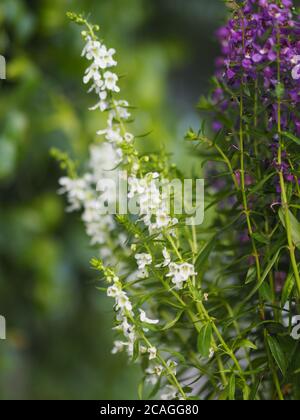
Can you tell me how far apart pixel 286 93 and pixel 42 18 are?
1321mm

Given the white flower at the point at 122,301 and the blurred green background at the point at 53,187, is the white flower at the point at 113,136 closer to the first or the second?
the white flower at the point at 122,301

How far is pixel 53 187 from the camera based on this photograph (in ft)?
6.27

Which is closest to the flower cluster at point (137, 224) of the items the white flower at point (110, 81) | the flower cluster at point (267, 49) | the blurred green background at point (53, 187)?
the white flower at point (110, 81)

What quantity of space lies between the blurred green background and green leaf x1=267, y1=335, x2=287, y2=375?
3.42 feet

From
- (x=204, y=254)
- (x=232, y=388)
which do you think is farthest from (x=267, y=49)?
(x=232, y=388)

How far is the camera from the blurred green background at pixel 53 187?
1756mm

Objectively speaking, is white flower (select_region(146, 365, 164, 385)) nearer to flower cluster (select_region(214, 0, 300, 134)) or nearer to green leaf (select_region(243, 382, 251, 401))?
green leaf (select_region(243, 382, 251, 401))

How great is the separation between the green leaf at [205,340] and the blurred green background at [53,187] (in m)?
1.04

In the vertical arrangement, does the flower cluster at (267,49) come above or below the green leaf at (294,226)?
above

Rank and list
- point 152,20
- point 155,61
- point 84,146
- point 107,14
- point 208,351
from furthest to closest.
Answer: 1. point 152,20
2. point 155,61
3. point 107,14
4. point 84,146
5. point 208,351

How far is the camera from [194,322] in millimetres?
615

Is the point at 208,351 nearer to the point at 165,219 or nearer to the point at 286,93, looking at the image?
the point at 165,219

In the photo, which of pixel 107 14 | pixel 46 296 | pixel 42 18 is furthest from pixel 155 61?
pixel 46 296

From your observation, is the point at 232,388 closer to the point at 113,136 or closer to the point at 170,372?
the point at 170,372
